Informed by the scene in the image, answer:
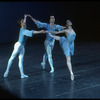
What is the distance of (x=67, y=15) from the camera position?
13.0m

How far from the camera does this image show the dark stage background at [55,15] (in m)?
11.5

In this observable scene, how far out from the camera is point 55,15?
497 inches

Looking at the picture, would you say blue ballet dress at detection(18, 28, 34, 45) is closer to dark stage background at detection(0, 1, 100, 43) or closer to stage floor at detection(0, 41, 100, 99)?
stage floor at detection(0, 41, 100, 99)

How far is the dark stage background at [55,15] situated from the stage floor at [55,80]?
3360 millimetres

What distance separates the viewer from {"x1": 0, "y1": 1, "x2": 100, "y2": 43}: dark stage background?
11453mm

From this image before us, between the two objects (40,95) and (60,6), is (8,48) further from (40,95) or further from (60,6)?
(40,95)

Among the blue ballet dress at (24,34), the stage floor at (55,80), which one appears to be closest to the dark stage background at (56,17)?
the stage floor at (55,80)

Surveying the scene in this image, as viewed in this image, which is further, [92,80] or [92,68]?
[92,68]

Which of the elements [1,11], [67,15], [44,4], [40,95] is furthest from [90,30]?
[40,95]

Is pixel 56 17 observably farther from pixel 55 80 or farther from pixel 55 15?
pixel 55 80

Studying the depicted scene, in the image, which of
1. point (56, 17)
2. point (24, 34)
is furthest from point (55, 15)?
point (24, 34)

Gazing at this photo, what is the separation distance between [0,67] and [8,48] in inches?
131

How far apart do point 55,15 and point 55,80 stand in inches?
290

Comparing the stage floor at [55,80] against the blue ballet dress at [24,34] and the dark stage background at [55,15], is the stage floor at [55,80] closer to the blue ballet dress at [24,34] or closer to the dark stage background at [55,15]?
the blue ballet dress at [24,34]
